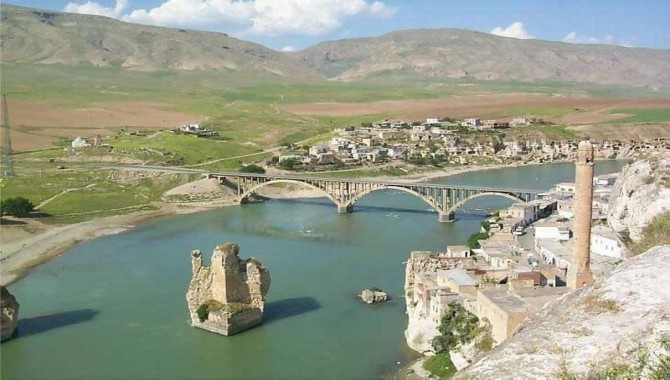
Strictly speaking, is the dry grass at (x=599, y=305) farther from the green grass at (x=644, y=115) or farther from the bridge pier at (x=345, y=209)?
the green grass at (x=644, y=115)

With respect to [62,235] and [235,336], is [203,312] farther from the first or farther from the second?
[62,235]

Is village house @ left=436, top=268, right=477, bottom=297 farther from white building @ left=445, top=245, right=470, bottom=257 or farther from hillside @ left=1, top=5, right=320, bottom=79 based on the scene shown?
hillside @ left=1, top=5, right=320, bottom=79

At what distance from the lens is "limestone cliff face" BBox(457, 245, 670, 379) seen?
728cm

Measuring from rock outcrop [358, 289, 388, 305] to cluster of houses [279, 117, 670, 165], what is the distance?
3774cm

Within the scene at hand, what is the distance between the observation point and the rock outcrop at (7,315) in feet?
70.2

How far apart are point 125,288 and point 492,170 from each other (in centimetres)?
4678

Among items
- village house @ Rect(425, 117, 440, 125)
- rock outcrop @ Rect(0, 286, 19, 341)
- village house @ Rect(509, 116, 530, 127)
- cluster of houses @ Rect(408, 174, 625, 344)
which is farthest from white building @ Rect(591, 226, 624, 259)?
village house @ Rect(509, 116, 530, 127)

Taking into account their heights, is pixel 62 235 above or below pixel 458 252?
below

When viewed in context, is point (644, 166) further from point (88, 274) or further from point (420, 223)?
point (420, 223)

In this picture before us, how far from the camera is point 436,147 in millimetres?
73438

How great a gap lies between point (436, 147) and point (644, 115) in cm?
4326

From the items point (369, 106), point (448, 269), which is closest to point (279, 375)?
point (448, 269)

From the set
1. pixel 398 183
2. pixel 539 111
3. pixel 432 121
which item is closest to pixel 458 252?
pixel 398 183

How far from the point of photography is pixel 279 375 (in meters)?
19.4
